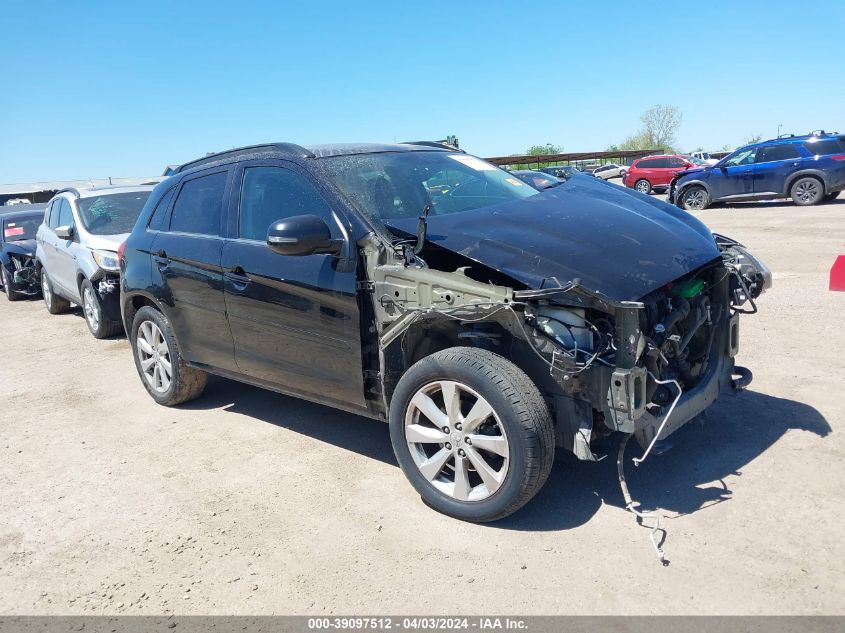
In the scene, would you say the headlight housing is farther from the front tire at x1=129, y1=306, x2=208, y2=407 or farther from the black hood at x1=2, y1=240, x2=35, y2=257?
the black hood at x1=2, y1=240, x2=35, y2=257

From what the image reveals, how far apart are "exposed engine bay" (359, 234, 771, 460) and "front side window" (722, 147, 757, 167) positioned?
15479mm

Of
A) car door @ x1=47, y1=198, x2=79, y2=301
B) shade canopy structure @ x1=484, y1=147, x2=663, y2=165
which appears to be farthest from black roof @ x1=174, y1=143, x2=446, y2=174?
shade canopy structure @ x1=484, y1=147, x2=663, y2=165

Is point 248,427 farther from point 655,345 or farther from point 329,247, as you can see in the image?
point 655,345

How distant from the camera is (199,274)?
15.9 ft

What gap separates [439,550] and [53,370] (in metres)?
5.66

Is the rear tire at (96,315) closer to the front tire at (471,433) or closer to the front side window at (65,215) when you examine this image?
the front side window at (65,215)

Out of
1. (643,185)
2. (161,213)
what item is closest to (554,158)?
(643,185)

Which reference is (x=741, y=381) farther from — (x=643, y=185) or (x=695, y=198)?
(x=643, y=185)

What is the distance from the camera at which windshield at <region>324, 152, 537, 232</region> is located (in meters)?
4.06

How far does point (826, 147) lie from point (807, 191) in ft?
3.58

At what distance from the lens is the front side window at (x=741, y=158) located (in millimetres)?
17791

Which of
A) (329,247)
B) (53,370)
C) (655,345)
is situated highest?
(329,247)

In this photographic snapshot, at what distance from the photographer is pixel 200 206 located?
5.03 m
